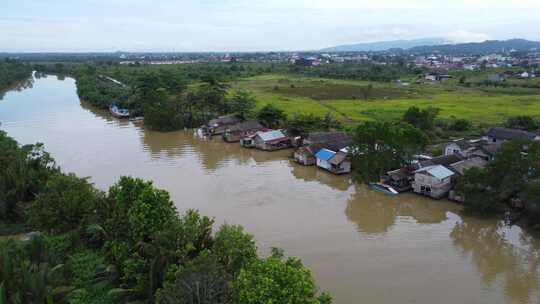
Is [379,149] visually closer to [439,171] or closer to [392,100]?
[439,171]

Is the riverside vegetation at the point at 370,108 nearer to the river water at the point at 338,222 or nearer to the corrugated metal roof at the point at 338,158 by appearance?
the corrugated metal roof at the point at 338,158

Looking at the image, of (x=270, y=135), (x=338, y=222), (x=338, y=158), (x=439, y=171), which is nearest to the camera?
(x=338, y=222)

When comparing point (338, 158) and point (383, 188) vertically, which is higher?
point (338, 158)

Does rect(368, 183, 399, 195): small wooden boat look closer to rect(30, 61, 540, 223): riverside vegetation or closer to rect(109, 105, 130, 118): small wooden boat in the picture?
rect(30, 61, 540, 223): riverside vegetation

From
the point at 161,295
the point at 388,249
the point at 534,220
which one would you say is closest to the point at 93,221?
the point at 161,295

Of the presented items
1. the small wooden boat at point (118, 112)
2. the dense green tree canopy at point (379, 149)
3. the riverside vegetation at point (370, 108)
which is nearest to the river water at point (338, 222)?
the dense green tree canopy at point (379, 149)

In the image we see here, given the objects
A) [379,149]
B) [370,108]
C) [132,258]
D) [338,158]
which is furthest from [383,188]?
[370,108]
